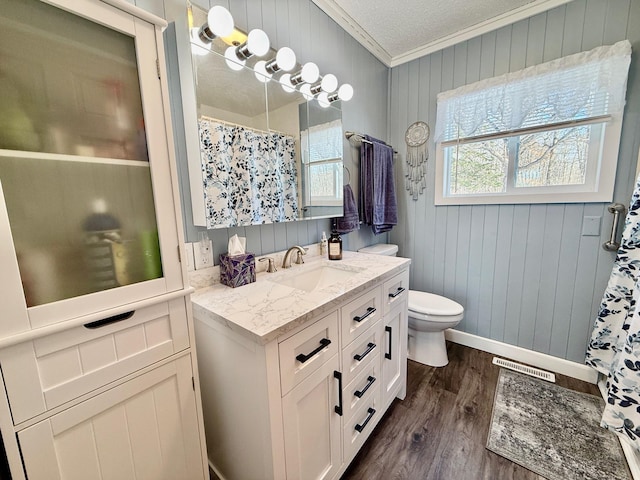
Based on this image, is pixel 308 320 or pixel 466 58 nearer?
pixel 308 320

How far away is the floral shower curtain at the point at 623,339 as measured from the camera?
1.15 m

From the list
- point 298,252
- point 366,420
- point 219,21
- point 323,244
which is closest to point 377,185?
point 323,244

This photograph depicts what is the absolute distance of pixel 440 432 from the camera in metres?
1.44

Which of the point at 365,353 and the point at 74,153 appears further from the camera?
the point at 365,353

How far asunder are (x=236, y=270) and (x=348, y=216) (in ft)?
3.18

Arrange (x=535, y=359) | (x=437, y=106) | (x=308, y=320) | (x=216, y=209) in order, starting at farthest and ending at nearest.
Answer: (x=437, y=106) < (x=535, y=359) < (x=216, y=209) < (x=308, y=320)

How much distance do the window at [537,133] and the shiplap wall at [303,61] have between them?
0.60m

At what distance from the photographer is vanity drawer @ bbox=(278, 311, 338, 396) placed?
2.73 feet

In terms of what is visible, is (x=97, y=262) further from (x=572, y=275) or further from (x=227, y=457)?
(x=572, y=275)

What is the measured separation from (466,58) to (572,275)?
68.5 inches

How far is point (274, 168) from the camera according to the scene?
1441 mm

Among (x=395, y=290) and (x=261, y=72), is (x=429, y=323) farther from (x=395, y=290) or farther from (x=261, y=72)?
(x=261, y=72)

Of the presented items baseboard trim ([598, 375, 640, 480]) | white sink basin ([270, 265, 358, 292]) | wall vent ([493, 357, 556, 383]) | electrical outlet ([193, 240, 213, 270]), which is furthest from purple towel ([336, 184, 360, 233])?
baseboard trim ([598, 375, 640, 480])

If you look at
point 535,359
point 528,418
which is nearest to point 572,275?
point 535,359
